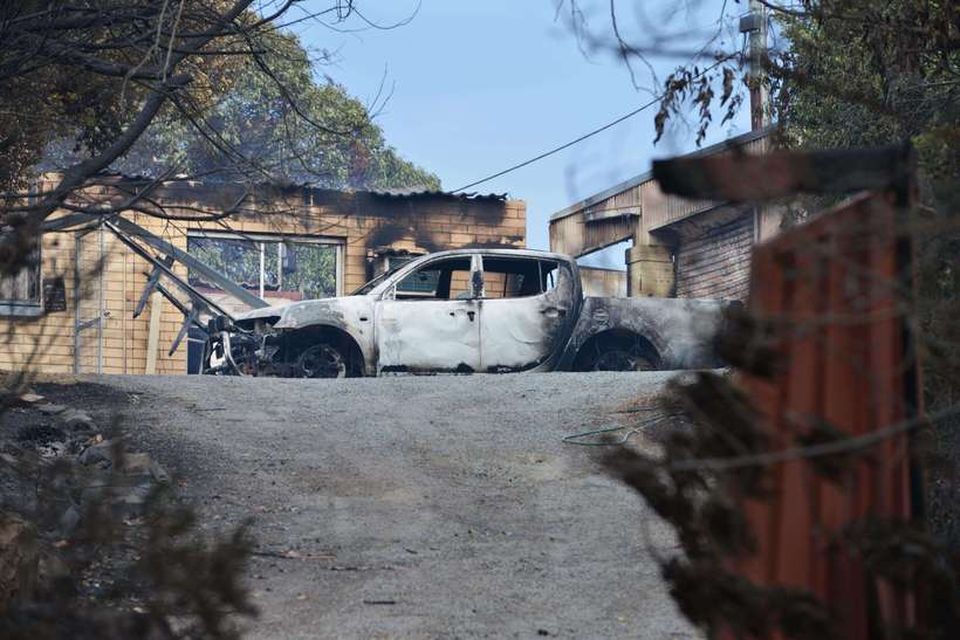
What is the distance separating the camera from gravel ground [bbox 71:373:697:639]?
22.6 feet

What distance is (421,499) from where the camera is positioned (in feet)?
31.6

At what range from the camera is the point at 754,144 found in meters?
22.6

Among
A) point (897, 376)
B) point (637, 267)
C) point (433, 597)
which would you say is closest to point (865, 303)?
point (897, 376)

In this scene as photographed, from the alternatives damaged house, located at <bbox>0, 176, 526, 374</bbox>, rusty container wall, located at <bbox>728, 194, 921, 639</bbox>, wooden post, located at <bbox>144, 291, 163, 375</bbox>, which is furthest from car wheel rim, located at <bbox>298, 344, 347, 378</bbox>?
rusty container wall, located at <bbox>728, 194, 921, 639</bbox>

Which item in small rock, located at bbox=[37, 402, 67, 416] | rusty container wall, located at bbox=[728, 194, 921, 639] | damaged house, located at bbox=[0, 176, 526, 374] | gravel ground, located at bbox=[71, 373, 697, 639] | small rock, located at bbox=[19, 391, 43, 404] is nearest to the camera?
rusty container wall, located at bbox=[728, 194, 921, 639]

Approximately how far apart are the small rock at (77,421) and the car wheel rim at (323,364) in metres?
5.08

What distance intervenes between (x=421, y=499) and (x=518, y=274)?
280 inches

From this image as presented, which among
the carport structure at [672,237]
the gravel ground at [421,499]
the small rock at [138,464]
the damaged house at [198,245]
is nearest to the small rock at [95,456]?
the small rock at [138,464]

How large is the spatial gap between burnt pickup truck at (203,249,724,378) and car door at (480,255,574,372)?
1 cm

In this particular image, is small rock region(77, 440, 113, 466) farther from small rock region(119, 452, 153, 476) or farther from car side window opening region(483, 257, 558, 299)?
car side window opening region(483, 257, 558, 299)

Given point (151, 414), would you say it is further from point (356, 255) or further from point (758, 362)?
point (356, 255)

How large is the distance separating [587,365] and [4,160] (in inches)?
318

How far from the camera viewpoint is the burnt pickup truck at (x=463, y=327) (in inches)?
622

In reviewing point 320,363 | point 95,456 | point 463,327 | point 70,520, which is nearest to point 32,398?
point 95,456
